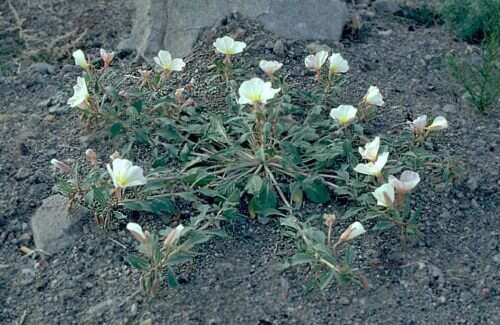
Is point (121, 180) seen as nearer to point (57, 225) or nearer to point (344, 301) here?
point (57, 225)

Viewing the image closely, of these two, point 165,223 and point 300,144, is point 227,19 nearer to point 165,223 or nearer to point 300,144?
point 300,144

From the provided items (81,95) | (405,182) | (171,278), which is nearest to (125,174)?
(171,278)

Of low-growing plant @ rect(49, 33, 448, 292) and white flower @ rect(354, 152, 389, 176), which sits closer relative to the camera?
low-growing plant @ rect(49, 33, 448, 292)

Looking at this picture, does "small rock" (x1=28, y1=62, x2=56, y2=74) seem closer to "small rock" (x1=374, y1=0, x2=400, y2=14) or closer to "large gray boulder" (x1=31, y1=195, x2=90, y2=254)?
"large gray boulder" (x1=31, y1=195, x2=90, y2=254)

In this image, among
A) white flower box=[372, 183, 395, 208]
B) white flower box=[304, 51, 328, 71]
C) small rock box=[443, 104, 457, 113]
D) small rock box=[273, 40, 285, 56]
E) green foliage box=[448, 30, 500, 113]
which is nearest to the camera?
white flower box=[372, 183, 395, 208]

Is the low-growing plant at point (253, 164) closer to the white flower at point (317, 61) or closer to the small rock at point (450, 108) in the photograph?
the white flower at point (317, 61)

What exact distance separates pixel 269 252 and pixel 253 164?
1.24 feet

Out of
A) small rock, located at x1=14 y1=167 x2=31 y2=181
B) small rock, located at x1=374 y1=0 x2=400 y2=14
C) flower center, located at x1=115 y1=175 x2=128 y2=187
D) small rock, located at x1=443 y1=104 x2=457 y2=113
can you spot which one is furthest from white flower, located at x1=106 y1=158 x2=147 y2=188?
small rock, located at x1=374 y1=0 x2=400 y2=14

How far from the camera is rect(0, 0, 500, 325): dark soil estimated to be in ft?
10.2

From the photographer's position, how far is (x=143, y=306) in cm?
312

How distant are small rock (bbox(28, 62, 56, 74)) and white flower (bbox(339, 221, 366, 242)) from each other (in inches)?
80.2

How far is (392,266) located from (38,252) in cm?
125

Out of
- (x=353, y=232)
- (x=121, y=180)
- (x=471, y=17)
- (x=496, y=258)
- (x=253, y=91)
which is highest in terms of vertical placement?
(x=253, y=91)

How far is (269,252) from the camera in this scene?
335 centimetres
